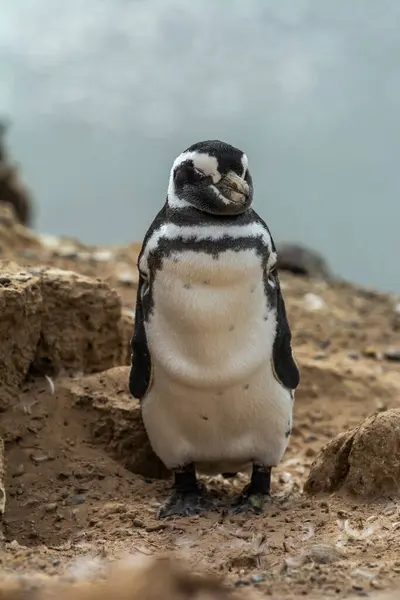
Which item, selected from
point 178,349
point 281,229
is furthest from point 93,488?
point 281,229

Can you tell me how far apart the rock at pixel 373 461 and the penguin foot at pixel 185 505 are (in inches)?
16.1

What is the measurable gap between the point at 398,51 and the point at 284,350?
4552mm

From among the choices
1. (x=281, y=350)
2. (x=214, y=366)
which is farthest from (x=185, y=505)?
(x=281, y=350)

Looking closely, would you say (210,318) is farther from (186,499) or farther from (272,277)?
(186,499)

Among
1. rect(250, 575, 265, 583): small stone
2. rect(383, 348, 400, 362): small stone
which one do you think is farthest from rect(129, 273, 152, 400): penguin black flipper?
rect(383, 348, 400, 362): small stone

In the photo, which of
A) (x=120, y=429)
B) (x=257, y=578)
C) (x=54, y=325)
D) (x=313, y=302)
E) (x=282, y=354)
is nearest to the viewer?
(x=257, y=578)

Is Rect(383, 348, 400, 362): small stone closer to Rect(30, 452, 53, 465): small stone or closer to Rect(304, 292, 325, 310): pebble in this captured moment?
Rect(304, 292, 325, 310): pebble

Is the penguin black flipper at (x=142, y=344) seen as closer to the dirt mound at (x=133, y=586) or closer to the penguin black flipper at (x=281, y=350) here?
the penguin black flipper at (x=281, y=350)

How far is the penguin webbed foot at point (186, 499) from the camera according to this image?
2.55 m

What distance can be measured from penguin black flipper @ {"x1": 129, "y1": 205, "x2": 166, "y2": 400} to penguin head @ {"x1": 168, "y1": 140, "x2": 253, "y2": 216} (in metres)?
0.15

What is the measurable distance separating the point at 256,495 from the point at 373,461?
0.40 meters

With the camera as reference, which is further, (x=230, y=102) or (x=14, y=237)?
(x=230, y=102)

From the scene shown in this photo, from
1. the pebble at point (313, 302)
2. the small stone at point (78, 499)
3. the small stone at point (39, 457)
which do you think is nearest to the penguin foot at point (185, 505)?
the small stone at point (78, 499)

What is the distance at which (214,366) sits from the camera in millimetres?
2482
